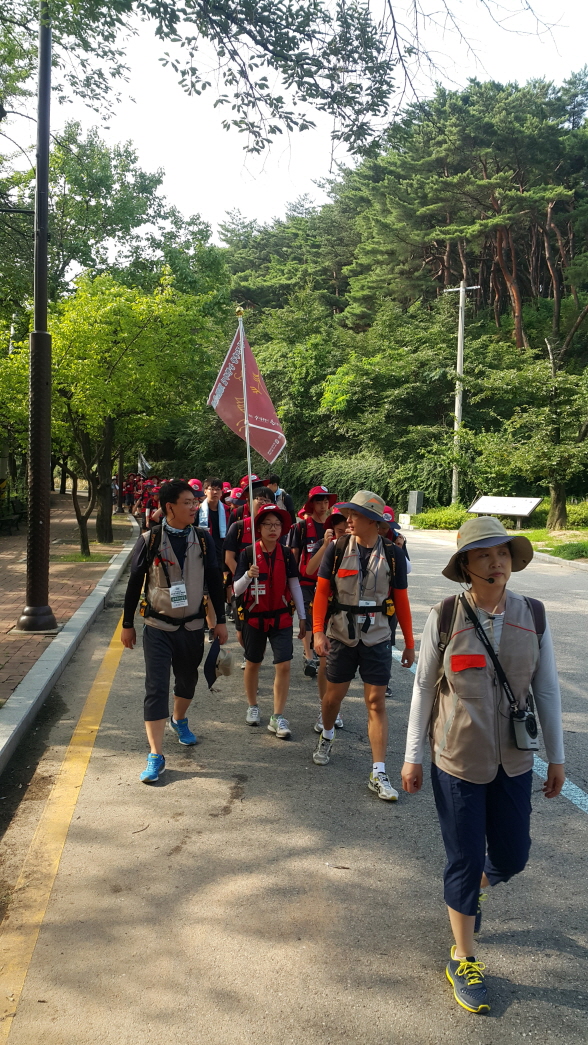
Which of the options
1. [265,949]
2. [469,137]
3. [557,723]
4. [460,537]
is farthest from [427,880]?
[469,137]

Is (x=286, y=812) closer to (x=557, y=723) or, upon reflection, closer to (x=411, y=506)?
(x=557, y=723)

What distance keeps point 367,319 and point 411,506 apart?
19636mm

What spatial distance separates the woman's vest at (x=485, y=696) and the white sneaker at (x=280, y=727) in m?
2.89

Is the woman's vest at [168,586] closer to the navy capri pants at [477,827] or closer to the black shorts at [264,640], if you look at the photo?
the black shorts at [264,640]

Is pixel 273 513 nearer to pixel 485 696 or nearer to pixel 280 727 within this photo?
pixel 280 727

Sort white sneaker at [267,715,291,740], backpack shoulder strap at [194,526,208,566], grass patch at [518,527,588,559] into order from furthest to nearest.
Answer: grass patch at [518,527,588,559], white sneaker at [267,715,291,740], backpack shoulder strap at [194,526,208,566]

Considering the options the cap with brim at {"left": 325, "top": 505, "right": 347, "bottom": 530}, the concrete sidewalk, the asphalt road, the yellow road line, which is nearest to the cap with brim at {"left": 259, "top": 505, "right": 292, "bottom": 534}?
the cap with brim at {"left": 325, "top": 505, "right": 347, "bottom": 530}

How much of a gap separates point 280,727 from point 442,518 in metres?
24.1

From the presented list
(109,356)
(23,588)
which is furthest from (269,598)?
(109,356)

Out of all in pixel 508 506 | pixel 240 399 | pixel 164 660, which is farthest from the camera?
pixel 508 506

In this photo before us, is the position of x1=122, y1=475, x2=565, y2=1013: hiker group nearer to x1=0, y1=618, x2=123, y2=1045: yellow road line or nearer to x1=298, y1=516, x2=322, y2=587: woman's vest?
x1=298, y1=516, x2=322, y2=587: woman's vest

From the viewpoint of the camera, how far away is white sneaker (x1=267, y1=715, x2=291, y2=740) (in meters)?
5.78

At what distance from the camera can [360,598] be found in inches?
195

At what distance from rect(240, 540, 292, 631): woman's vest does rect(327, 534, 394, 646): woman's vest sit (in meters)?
1.05
